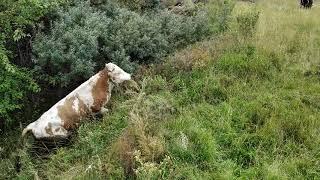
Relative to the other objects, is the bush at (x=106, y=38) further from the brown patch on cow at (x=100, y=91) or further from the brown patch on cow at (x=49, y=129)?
the brown patch on cow at (x=49, y=129)

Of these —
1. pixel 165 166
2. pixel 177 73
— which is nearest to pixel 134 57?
pixel 177 73

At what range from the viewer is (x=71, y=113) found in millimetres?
7457

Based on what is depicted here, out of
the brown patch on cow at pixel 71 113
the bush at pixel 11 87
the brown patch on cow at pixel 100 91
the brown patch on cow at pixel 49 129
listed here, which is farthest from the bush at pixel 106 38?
the brown patch on cow at pixel 49 129

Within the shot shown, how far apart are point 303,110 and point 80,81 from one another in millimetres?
3916

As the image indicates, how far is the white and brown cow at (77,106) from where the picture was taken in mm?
7305

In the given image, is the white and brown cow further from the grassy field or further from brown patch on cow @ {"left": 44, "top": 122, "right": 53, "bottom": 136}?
the grassy field

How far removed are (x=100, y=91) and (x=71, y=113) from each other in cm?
62

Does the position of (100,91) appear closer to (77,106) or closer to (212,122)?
(77,106)

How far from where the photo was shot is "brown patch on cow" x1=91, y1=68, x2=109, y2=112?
765cm

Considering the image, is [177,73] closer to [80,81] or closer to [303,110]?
[80,81]

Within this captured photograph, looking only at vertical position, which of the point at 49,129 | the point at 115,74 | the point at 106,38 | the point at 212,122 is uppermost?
the point at 106,38

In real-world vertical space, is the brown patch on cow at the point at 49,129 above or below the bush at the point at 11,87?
below

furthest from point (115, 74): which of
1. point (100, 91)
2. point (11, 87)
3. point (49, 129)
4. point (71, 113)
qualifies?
point (11, 87)

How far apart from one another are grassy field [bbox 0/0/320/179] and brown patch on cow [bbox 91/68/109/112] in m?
0.25
